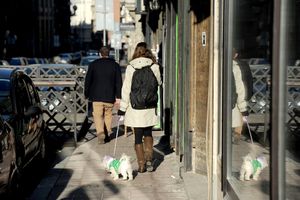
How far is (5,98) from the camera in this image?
8219 millimetres

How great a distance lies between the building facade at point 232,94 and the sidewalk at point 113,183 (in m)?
0.41

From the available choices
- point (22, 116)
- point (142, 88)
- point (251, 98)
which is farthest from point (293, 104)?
point (22, 116)

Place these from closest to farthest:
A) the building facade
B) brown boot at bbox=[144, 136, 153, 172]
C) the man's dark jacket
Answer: the building facade → brown boot at bbox=[144, 136, 153, 172] → the man's dark jacket

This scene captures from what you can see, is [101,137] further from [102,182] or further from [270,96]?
[270,96]

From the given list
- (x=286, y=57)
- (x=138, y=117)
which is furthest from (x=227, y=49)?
(x=138, y=117)

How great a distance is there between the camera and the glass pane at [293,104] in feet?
10.6

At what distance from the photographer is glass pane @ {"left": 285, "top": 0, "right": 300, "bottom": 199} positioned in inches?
128

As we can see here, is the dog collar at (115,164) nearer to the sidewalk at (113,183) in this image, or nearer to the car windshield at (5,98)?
the sidewalk at (113,183)

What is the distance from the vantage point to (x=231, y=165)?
203 inches

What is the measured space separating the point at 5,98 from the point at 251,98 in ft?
15.4

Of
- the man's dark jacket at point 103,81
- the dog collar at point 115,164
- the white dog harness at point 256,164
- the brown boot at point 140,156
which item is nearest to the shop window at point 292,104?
the white dog harness at point 256,164

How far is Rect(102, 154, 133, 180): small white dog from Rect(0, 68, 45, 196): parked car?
1152 millimetres

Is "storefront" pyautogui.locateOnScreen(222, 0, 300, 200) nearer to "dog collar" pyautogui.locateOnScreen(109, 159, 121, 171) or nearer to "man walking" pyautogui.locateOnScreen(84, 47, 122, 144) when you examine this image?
"dog collar" pyautogui.locateOnScreen(109, 159, 121, 171)

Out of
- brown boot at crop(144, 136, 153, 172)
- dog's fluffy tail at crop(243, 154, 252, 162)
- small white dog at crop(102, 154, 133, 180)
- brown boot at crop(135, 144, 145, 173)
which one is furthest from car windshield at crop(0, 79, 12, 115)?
dog's fluffy tail at crop(243, 154, 252, 162)
